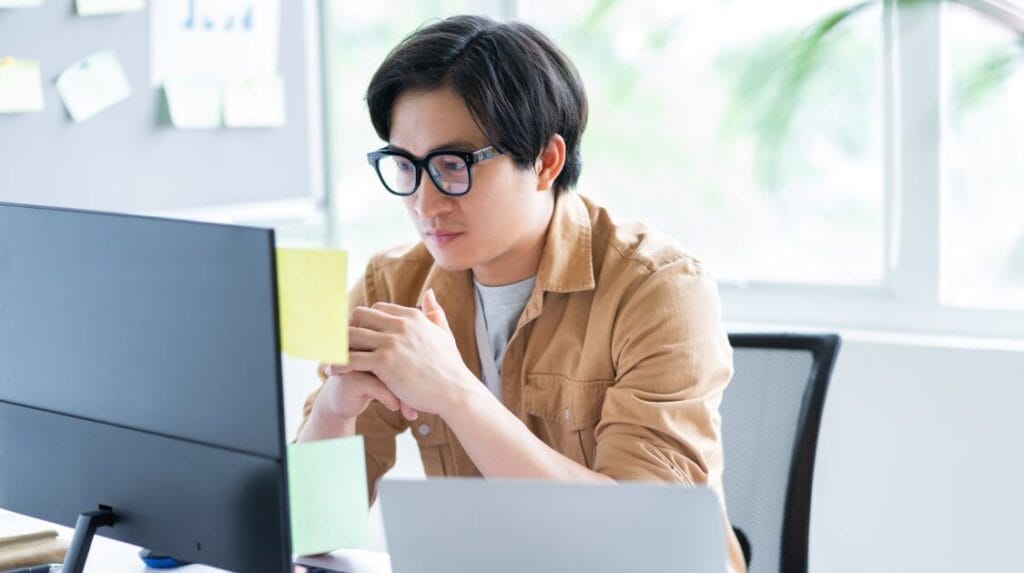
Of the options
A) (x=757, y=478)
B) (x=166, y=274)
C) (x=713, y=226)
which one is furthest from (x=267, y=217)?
(x=166, y=274)

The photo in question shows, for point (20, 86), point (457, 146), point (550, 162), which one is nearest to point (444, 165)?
point (457, 146)

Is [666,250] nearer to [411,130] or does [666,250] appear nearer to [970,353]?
[411,130]

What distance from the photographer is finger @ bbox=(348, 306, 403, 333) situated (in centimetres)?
129

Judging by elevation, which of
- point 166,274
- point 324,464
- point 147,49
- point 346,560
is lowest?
point 346,560

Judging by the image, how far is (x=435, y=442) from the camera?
166 centimetres

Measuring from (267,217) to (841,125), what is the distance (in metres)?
1.18

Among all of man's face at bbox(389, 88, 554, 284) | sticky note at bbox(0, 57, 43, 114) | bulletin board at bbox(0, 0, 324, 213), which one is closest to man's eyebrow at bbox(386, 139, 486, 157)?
man's face at bbox(389, 88, 554, 284)

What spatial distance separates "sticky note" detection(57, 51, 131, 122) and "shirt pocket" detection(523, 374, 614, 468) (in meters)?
1.06

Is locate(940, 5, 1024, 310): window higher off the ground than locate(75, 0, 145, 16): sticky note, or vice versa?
locate(75, 0, 145, 16): sticky note

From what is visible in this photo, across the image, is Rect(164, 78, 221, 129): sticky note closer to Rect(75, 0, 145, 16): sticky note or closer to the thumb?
Rect(75, 0, 145, 16): sticky note

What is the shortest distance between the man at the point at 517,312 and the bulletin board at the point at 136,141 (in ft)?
2.39

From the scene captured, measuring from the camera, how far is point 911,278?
228cm

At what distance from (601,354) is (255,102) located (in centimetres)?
123

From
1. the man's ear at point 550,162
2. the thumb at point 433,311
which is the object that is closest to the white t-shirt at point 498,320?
the man's ear at point 550,162
